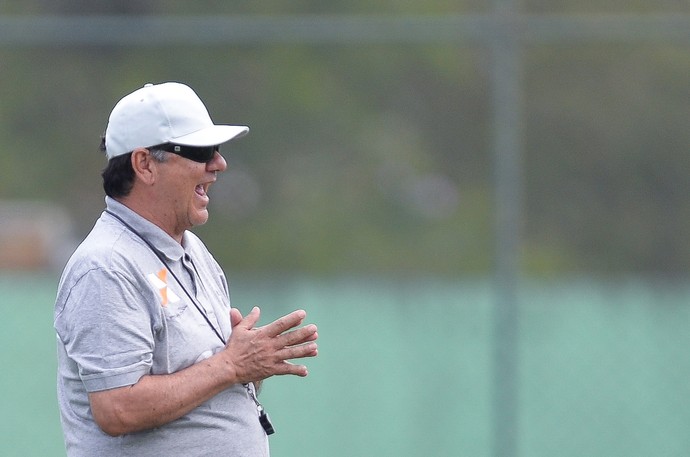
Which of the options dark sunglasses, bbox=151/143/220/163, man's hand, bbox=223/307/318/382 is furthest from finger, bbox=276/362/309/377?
dark sunglasses, bbox=151/143/220/163

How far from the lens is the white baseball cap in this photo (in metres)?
2.87

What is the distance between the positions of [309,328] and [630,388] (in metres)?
4.31

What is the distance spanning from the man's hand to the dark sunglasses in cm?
46

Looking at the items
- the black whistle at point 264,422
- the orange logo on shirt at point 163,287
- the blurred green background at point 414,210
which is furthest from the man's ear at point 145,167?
the blurred green background at point 414,210

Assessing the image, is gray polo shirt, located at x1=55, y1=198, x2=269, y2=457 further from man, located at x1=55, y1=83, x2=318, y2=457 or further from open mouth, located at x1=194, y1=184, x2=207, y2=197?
open mouth, located at x1=194, y1=184, x2=207, y2=197

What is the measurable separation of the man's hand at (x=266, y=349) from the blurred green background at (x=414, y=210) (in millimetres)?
3640

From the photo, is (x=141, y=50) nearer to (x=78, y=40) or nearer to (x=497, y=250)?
(x=78, y=40)

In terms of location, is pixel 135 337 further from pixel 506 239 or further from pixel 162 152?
pixel 506 239

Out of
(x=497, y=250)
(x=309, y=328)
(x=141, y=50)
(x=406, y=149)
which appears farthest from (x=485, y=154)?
(x=309, y=328)

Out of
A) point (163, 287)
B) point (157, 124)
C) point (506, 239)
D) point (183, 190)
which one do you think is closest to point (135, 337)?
point (163, 287)

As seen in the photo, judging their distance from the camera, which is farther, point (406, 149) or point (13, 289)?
point (406, 149)

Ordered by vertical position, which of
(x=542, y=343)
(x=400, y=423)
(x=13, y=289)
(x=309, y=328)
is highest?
(x=309, y=328)

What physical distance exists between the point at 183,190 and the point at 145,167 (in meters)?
0.11

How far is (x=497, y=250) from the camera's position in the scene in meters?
6.58
